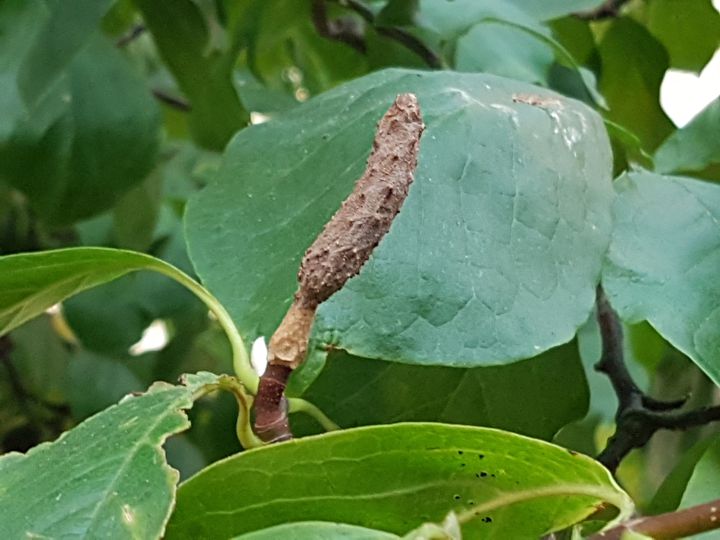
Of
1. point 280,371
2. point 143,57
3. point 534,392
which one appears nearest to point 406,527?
point 280,371

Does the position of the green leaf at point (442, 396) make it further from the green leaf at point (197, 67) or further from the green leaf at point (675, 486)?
the green leaf at point (197, 67)

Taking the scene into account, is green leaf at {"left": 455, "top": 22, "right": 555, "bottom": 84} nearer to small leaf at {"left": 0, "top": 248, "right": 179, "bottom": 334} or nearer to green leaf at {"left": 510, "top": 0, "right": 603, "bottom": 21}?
green leaf at {"left": 510, "top": 0, "right": 603, "bottom": 21}

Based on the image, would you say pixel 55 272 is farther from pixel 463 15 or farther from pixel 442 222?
pixel 463 15

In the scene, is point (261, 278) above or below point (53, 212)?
above

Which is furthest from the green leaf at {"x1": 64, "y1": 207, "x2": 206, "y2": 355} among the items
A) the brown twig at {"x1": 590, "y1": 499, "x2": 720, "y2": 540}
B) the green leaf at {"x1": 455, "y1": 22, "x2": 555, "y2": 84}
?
the brown twig at {"x1": 590, "y1": 499, "x2": 720, "y2": 540}

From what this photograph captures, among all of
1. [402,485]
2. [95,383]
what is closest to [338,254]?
[402,485]

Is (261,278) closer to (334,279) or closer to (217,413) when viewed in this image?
(334,279)
